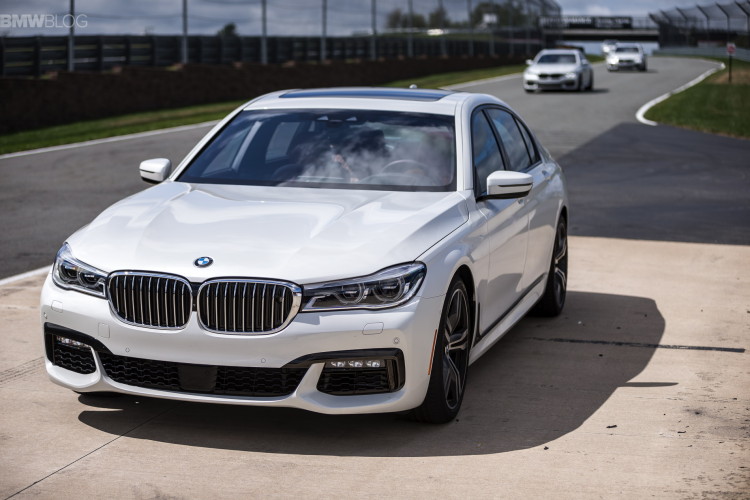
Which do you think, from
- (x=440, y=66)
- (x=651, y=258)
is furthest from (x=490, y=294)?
(x=440, y=66)

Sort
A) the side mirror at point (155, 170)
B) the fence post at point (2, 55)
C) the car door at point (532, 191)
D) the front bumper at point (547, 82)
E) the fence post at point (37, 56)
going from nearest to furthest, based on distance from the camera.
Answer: the side mirror at point (155, 170) → the car door at point (532, 191) → the fence post at point (2, 55) → the fence post at point (37, 56) → the front bumper at point (547, 82)

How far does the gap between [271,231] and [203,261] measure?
43 centimetres

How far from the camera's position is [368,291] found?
18.1 feet

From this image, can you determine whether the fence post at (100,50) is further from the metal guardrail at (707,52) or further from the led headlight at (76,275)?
the metal guardrail at (707,52)

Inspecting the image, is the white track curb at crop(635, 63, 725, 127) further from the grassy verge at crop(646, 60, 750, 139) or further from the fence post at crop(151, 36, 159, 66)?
the fence post at crop(151, 36, 159, 66)

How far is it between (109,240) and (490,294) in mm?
2050

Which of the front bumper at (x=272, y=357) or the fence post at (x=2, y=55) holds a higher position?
the fence post at (x=2, y=55)

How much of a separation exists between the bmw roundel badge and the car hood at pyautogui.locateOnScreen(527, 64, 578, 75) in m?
34.2

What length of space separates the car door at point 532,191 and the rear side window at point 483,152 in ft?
0.59

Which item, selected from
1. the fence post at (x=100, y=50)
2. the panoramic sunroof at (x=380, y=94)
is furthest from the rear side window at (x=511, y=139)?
the fence post at (x=100, y=50)

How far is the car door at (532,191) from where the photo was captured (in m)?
7.71

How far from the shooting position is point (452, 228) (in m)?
6.15

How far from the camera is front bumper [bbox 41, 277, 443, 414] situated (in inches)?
213

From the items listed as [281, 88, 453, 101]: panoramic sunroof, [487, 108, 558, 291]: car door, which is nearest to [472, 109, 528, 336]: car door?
[487, 108, 558, 291]: car door
